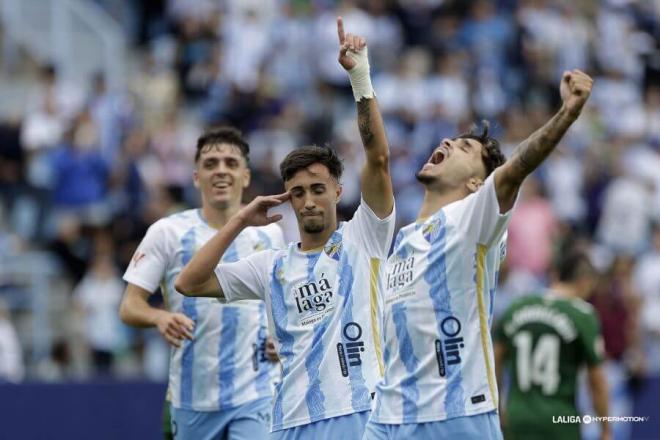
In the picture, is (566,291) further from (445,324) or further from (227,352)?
(445,324)

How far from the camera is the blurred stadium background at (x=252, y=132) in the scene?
1457 cm

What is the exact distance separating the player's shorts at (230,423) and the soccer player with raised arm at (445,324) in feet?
6.52

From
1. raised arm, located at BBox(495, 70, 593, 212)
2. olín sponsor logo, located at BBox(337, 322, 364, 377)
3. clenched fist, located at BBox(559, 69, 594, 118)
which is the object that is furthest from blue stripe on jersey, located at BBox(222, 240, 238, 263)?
clenched fist, located at BBox(559, 69, 594, 118)

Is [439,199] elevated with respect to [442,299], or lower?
elevated

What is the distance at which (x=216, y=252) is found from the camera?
7.53 meters

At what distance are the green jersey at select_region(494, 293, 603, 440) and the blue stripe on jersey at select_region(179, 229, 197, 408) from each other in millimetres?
2426

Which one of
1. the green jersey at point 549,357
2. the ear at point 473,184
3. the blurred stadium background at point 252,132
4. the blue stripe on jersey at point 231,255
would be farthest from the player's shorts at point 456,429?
the blurred stadium background at point 252,132

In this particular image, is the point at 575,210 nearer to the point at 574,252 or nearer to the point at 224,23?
the point at 224,23

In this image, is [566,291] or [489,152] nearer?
[489,152]

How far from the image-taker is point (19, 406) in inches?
549

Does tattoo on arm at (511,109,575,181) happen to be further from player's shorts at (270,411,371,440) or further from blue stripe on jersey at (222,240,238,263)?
blue stripe on jersey at (222,240,238,263)

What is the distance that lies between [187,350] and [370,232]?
7.01 ft

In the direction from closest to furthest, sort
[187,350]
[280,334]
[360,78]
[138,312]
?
[360,78] → [280,334] → [138,312] → [187,350]

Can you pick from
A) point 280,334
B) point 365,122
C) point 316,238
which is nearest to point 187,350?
point 280,334
